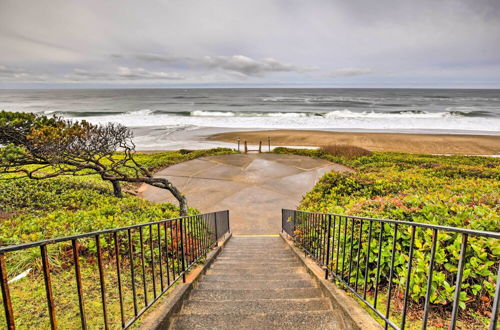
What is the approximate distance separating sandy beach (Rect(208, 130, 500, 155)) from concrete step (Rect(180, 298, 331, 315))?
68.7ft

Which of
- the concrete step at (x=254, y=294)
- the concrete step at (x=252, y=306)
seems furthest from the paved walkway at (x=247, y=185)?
the concrete step at (x=252, y=306)

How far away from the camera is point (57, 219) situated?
15.6ft

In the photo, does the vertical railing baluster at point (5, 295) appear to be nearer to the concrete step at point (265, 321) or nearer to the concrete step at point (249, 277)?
the concrete step at point (265, 321)

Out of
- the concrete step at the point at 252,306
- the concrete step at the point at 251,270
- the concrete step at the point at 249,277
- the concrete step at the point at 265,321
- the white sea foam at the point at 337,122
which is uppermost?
the white sea foam at the point at 337,122

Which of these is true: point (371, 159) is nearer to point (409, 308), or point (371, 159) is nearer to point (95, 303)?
point (409, 308)

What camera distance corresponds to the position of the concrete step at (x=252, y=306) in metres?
2.78

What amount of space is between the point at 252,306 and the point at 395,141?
2566cm

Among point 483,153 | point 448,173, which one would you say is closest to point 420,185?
point 448,173

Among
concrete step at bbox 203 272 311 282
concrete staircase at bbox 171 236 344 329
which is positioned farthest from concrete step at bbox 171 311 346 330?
concrete step at bbox 203 272 311 282

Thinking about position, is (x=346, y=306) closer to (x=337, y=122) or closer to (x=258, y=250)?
(x=258, y=250)

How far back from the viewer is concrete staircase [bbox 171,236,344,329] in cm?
252

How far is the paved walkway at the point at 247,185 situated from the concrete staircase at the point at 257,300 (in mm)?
3596

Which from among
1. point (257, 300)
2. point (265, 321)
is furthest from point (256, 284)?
point (265, 321)

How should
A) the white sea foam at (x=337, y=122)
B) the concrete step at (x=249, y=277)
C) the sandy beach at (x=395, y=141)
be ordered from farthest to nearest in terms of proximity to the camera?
the white sea foam at (x=337, y=122)
the sandy beach at (x=395, y=141)
the concrete step at (x=249, y=277)
